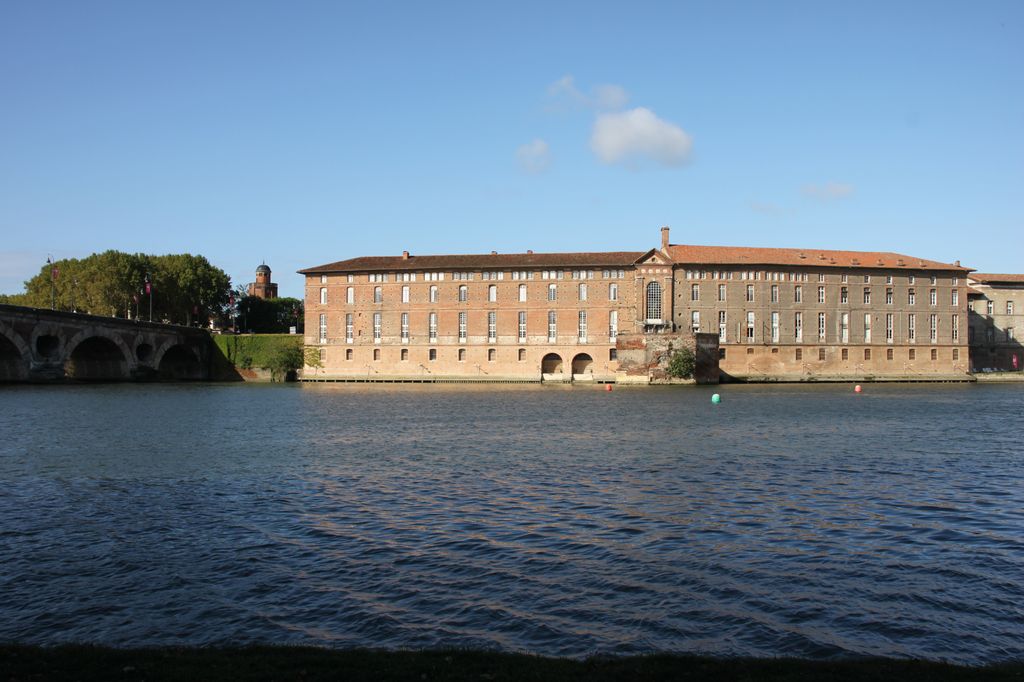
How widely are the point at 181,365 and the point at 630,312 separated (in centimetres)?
5345

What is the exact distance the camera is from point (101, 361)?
80812 millimetres

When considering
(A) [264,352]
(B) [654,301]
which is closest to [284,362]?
(A) [264,352]

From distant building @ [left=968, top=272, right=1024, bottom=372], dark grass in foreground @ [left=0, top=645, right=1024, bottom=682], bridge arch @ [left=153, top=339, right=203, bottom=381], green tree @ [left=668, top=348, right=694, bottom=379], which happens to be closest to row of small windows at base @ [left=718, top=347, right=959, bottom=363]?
green tree @ [left=668, top=348, right=694, bottom=379]

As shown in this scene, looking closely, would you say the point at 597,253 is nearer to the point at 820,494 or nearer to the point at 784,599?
the point at 820,494

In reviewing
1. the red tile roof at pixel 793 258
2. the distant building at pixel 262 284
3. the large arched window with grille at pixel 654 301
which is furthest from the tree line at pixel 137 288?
the red tile roof at pixel 793 258

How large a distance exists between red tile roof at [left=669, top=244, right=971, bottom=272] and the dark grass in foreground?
77255 mm

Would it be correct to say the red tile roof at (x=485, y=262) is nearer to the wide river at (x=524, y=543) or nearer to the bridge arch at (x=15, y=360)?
the bridge arch at (x=15, y=360)

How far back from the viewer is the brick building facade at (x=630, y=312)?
83500 mm

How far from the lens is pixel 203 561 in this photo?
509 inches

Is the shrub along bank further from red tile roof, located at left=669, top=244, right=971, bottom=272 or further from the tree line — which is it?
red tile roof, located at left=669, top=244, right=971, bottom=272

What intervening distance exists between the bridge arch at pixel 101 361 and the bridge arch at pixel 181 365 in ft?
29.2

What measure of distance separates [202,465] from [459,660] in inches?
684

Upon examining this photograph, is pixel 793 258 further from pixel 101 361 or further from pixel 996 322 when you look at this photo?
pixel 101 361

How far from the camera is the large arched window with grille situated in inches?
3278
